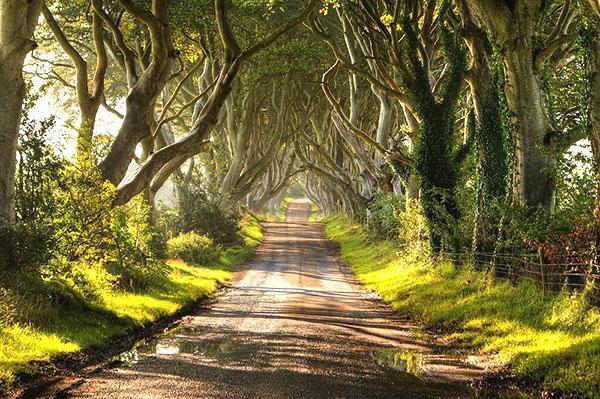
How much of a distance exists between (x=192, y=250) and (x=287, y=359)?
52.6 feet

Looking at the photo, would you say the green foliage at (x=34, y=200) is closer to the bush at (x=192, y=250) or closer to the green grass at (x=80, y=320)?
the green grass at (x=80, y=320)

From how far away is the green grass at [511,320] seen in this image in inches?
310

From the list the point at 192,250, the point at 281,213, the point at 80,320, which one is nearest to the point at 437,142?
the point at 192,250

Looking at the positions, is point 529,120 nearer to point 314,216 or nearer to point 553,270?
point 553,270

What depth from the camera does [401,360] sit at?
31.2ft

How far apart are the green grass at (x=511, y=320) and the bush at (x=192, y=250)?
856 centimetres

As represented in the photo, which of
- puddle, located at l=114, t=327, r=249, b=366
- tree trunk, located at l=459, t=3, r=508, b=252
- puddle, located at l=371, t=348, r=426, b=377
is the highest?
tree trunk, located at l=459, t=3, r=508, b=252

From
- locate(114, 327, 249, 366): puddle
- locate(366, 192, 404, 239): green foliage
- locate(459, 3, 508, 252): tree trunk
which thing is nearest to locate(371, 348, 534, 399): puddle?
locate(114, 327, 249, 366): puddle

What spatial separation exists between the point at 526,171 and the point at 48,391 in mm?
9758

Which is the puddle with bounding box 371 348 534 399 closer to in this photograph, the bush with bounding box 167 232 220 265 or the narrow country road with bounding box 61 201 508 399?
the narrow country road with bounding box 61 201 508 399

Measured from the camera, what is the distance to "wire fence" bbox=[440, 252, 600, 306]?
9.30 m

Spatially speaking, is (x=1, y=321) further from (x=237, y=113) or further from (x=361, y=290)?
(x=237, y=113)

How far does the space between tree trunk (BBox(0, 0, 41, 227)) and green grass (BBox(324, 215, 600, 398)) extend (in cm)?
838

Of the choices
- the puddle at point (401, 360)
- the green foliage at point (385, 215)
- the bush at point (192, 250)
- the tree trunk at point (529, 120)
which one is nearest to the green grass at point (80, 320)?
the puddle at point (401, 360)
